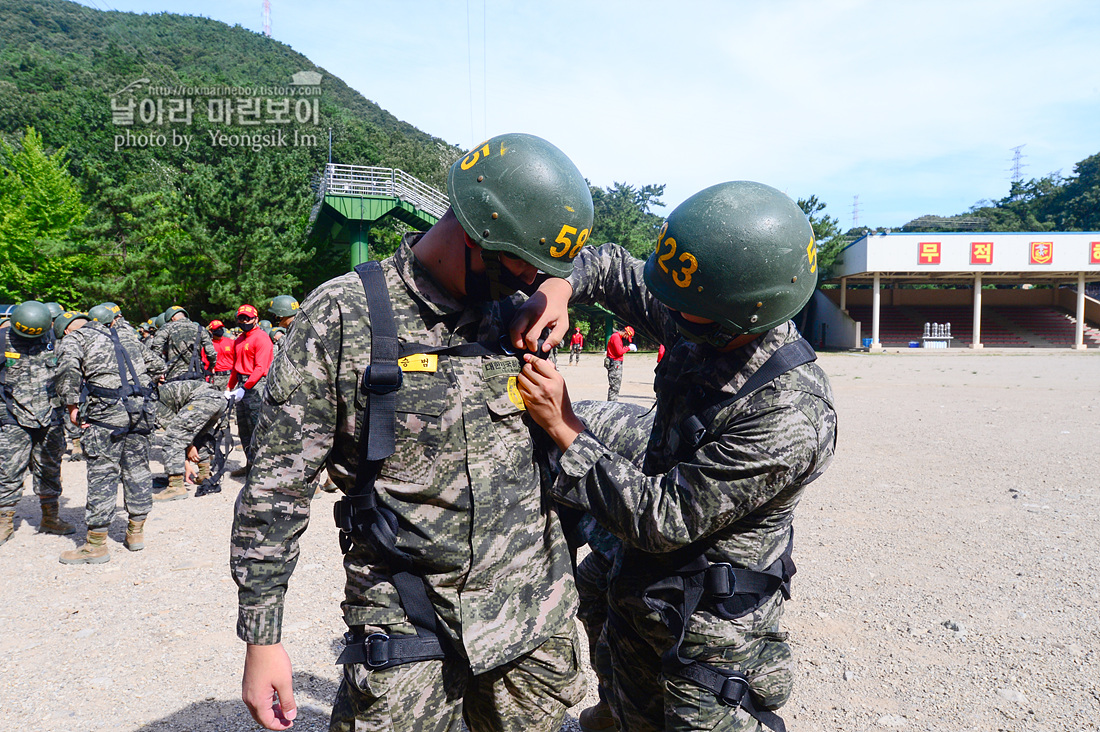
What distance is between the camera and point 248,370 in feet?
29.6

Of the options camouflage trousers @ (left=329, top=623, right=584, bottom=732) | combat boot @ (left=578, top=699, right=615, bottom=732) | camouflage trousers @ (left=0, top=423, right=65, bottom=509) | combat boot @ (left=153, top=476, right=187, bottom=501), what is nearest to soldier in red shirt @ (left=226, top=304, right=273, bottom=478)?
combat boot @ (left=153, top=476, right=187, bottom=501)

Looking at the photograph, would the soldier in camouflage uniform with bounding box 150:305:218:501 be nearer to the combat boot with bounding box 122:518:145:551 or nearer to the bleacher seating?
the combat boot with bounding box 122:518:145:551

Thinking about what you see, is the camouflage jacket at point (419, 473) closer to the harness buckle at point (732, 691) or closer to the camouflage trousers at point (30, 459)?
the harness buckle at point (732, 691)

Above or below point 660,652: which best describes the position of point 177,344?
above

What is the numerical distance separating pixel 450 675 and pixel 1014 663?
3855 millimetres

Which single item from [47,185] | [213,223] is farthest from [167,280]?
[47,185]

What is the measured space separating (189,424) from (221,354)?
1443 millimetres

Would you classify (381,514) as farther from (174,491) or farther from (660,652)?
(174,491)

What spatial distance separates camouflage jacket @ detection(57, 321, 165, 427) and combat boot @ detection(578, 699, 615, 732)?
18.5 ft

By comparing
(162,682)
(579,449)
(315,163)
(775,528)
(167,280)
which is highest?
(315,163)

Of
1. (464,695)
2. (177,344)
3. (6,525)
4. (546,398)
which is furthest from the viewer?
(177,344)

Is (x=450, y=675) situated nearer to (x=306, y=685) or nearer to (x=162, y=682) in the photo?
(x=306, y=685)

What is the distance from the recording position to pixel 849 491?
8227 millimetres

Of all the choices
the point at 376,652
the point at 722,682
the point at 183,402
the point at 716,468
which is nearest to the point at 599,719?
the point at 722,682
